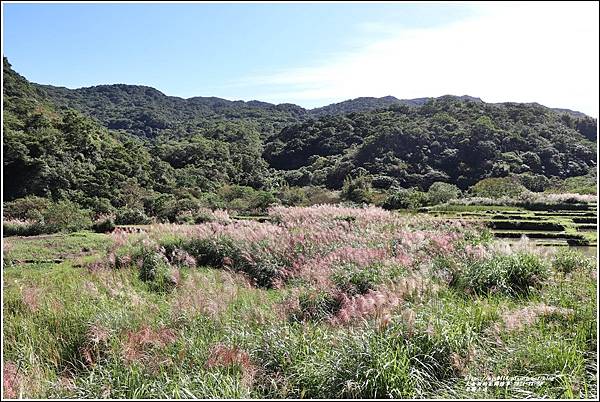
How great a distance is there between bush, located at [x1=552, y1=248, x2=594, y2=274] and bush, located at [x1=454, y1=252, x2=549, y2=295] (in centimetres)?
65

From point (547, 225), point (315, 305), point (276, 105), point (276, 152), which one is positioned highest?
point (276, 105)

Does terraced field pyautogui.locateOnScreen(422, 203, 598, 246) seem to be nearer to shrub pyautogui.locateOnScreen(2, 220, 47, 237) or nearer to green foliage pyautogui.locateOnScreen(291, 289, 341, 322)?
green foliage pyautogui.locateOnScreen(291, 289, 341, 322)

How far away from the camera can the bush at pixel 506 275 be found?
16.7ft

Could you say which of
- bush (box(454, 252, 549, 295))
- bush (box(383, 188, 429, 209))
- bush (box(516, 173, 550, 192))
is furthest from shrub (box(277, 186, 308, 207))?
bush (box(516, 173, 550, 192))

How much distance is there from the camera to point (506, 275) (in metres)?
5.21

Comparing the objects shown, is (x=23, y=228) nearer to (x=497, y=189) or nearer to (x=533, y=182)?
(x=497, y=189)

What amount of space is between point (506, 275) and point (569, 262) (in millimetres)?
1349

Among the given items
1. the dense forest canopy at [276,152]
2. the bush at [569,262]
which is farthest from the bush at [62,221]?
the bush at [569,262]

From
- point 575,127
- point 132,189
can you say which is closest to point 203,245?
point 132,189

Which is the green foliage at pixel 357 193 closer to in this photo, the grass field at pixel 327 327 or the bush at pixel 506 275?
the grass field at pixel 327 327

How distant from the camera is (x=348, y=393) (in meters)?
3.05

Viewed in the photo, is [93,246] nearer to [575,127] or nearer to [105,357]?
[105,357]

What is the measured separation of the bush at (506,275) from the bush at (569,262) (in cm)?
65

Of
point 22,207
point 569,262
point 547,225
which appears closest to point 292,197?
point 22,207
